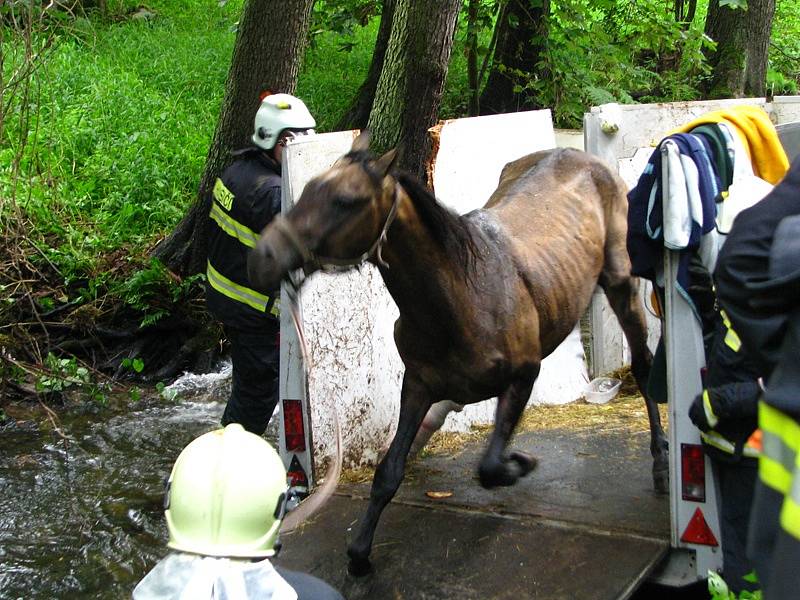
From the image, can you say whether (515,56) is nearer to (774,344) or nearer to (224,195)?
(224,195)

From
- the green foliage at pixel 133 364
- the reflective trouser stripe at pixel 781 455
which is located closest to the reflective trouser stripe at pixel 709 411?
the reflective trouser stripe at pixel 781 455

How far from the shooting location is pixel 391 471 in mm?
4641

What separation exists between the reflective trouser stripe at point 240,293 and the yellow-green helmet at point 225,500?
144 inches

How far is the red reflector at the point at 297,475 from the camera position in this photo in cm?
517

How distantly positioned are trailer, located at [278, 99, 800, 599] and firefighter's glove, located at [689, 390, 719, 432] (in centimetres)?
15

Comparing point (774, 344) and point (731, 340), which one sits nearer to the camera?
point (774, 344)

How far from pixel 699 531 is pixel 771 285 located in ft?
8.68

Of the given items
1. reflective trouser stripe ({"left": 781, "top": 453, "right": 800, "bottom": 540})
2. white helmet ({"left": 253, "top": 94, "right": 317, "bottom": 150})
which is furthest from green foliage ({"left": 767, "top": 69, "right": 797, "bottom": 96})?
reflective trouser stripe ({"left": 781, "top": 453, "right": 800, "bottom": 540})

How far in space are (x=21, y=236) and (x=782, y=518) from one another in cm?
771

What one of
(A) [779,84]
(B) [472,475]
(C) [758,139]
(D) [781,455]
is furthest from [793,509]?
(A) [779,84]

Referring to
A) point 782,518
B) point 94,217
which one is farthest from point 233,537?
point 94,217

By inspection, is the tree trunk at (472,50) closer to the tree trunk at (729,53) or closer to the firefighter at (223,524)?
the tree trunk at (729,53)

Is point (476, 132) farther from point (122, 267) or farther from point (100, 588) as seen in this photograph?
point (122, 267)

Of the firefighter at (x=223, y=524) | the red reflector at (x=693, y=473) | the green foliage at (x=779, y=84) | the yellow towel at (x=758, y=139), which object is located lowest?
the red reflector at (x=693, y=473)
